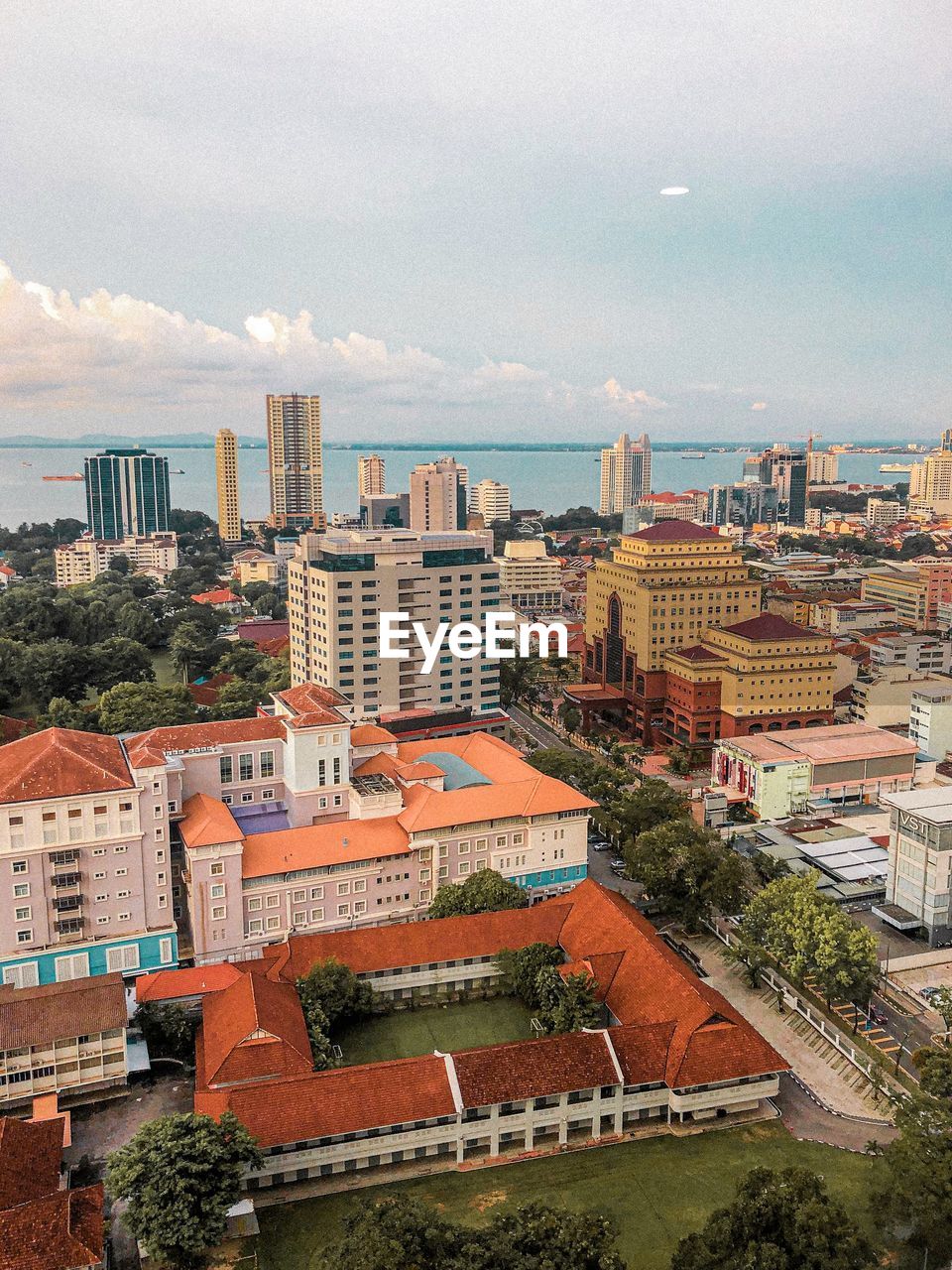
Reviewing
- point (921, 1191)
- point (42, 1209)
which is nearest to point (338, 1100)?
point (42, 1209)

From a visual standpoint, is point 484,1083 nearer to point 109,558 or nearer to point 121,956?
point 121,956

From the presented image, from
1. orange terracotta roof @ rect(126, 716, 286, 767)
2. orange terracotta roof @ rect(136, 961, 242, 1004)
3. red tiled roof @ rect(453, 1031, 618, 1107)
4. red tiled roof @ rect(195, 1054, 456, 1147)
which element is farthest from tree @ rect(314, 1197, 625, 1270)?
orange terracotta roof @ rect(126, 716, 286, 767)

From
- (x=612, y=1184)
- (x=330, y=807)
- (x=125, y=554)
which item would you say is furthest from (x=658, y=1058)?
(x=125, y=554)

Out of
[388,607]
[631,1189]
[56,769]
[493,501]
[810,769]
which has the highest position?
[388,607]

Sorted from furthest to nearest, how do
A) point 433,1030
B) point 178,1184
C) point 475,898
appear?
point 475,898, point 433,1030, point 178,1184

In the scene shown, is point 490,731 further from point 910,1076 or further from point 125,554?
point 125,554

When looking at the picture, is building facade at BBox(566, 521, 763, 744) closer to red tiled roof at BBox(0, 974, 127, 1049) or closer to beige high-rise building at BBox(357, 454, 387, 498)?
red tiled roof at BBox(0, 974, 127, 1049)
